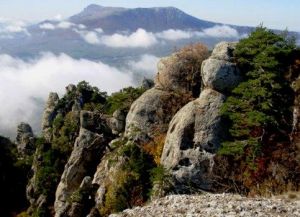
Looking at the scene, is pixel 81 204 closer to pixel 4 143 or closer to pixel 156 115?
pixel 156 115

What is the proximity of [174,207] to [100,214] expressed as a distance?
53.6 ft

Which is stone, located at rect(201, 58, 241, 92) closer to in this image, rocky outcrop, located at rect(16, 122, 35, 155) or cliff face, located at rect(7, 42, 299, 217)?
cliff face, located at rect(7, 42, 299, 217)

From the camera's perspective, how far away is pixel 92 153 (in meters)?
43.4

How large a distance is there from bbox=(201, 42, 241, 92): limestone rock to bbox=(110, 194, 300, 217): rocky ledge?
16.1m

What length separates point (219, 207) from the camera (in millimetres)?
20500

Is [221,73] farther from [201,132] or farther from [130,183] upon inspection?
[130,183]

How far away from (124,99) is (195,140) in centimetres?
1363

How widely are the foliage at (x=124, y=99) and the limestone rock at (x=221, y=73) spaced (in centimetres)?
985

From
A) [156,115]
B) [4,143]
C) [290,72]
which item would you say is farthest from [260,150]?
[4,143]

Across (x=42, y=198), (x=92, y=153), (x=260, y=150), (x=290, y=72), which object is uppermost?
(x=290, y=72)

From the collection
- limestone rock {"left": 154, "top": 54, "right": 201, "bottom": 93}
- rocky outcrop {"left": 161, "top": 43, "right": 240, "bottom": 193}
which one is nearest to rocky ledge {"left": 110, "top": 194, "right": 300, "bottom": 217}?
rocky outcrop {"left": 161, "top": 43, "right": 240, "bottom": 193}

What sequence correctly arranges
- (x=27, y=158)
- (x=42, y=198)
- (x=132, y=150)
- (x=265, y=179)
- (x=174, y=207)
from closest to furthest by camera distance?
(x=174, y=207)
(x=265, y=179)
(x=132, y=150)
(x=42, y=198)
(x=27, y=158)

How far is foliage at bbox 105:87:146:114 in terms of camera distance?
47.2 m

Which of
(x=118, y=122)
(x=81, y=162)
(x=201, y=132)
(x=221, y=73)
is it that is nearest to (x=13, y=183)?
(x=81, y=162)
